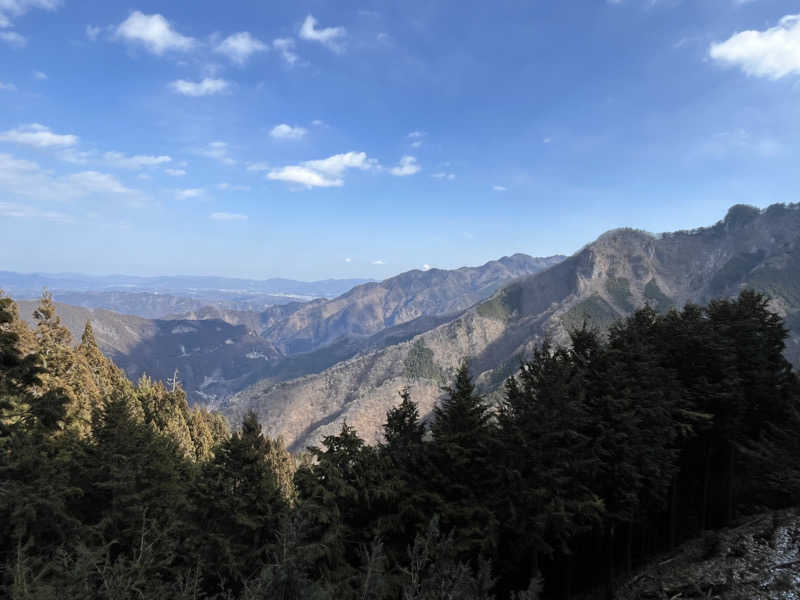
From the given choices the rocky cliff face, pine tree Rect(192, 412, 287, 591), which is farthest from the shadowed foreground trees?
the rocky cliff face

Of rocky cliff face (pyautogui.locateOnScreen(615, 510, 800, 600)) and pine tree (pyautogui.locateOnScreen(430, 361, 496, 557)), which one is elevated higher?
pine tree (pyautogui.locateOnScreen(430, 361, 496, 557))

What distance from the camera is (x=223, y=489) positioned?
1697cm

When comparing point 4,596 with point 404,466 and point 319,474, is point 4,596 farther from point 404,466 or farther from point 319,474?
point 404,466

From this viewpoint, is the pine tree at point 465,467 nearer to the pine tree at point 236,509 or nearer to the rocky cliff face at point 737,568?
the rocky cliff face at point 737,568

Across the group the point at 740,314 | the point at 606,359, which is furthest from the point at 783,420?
the point at 606,359

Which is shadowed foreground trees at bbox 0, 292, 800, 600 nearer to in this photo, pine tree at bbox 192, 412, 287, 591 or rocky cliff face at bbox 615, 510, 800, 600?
pine tree at bbox 192, 412, 287, 591

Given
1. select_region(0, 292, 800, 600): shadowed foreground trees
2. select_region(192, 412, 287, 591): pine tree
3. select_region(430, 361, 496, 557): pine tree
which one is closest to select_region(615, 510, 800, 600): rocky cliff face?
select_region(0, 292, 800, 600): shadowed foreground trees

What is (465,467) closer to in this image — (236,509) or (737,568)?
(236,509)

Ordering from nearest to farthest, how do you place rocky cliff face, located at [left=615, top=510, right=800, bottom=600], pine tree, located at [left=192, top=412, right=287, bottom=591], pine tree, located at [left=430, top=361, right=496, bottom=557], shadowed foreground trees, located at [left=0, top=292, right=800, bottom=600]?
rocky cliff face, located at [left=615, top=510, right=800, bottom=600] < shadowed foreground trees, located at [left=0, top=292, right=800, bottom=600] < pine tree, located at [left=192, top=412, right=287, bottom=591] < pine tree, located at [left=430, top=361, right=496, bottom=557]

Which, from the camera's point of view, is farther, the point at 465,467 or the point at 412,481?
the point at 465,467

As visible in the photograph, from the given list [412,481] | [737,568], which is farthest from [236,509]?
[737,568]

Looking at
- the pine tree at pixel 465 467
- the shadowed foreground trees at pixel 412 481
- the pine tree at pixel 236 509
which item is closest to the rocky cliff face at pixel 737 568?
the shadowed foreground trees at pixel 412 481

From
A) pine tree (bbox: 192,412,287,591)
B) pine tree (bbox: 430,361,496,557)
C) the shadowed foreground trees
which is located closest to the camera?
the shadowed foreground trees

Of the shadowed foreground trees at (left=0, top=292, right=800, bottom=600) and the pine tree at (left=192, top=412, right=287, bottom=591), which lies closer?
the shadowed foreground trees at (left=0, top=292, right=800, bottom=600)
